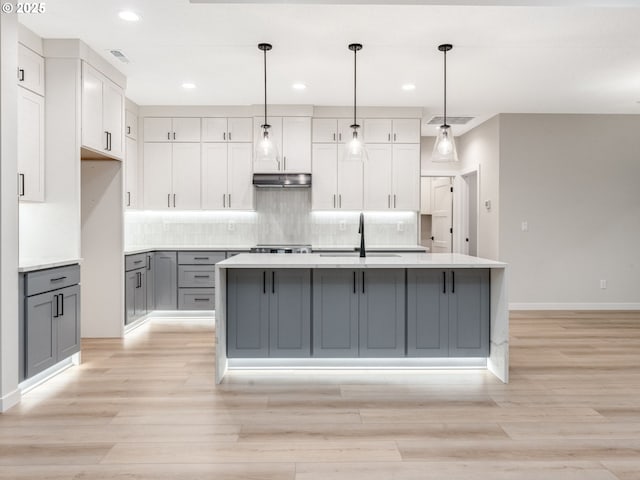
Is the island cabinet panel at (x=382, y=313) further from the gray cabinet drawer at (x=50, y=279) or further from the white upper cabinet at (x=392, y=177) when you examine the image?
the white upper cabinet at (x=392, y=177)

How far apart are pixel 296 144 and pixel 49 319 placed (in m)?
3.56

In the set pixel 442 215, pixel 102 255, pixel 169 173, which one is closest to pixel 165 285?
pixel 102 255

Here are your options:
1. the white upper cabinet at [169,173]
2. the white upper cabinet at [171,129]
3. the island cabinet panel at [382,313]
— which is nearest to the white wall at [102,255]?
the white upper cabinet at [169,173]

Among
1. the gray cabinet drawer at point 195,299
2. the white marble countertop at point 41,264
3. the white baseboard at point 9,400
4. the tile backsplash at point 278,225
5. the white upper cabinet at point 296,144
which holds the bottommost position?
the white baseboard at point 9,400

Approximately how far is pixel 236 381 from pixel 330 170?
3368mm

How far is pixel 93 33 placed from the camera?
12.8 feet

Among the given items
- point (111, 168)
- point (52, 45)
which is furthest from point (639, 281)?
point (52, 45)

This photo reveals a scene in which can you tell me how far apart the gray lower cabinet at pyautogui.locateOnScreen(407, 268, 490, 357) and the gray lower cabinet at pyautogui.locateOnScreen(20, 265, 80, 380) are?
8.74ft

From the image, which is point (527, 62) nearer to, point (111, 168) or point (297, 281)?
point (297, 281)

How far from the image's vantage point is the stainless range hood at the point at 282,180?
598 cm

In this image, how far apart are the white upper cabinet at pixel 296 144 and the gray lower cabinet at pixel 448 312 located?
2.83 m

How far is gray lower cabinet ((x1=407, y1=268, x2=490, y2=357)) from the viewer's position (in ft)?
12.1

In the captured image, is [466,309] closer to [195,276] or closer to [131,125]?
[195,276]

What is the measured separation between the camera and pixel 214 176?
20.2ft
